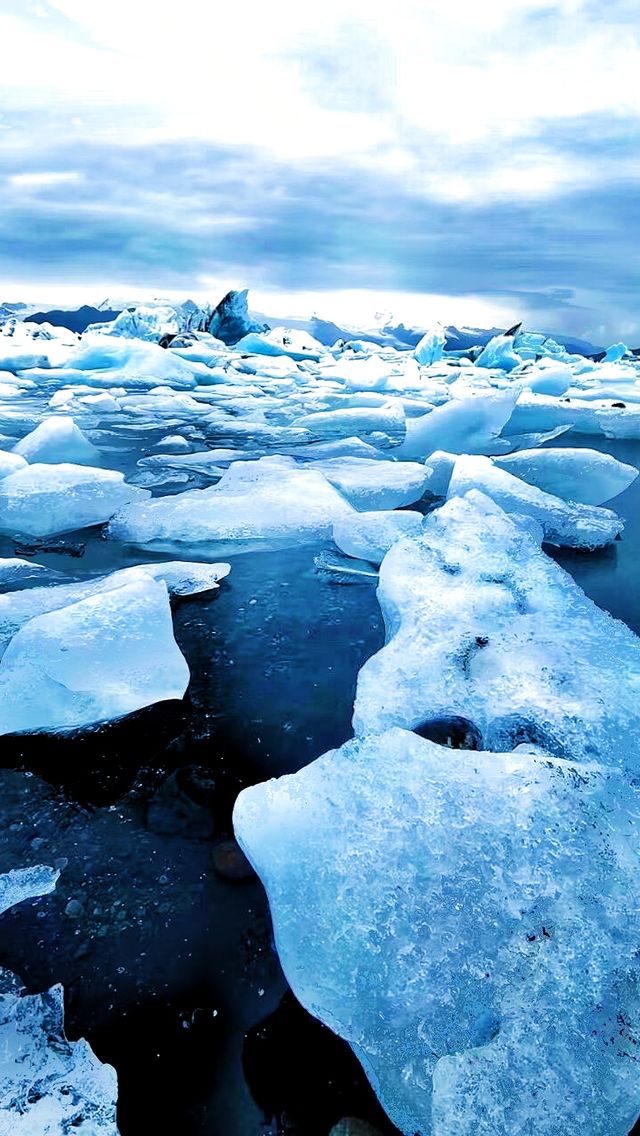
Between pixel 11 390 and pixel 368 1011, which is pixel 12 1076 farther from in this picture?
pixel 11 390

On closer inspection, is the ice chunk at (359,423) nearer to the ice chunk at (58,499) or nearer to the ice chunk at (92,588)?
the ice chunk at (58,499)

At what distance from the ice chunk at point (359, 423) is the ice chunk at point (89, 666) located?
213 inches

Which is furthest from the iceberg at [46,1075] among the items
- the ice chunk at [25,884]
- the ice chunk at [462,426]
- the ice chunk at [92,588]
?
the ice chunk at [462,426]

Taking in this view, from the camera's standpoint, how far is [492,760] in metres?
1.27

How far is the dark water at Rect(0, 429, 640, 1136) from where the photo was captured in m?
0.92

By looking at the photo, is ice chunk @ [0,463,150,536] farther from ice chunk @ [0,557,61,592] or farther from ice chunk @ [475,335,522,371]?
ice chunk @ [475,335,522,371]

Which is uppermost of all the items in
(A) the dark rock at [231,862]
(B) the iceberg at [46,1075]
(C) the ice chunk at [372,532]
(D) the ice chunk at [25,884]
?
(C) the ice chunk at [372,532]

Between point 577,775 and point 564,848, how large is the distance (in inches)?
7.3

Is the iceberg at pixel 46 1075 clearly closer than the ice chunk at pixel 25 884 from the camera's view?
Yes

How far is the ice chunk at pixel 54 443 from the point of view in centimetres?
480

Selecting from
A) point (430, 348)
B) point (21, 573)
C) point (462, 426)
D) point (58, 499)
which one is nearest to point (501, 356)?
point (430, 348)

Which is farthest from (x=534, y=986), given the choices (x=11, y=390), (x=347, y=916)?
(x=11, y=390)

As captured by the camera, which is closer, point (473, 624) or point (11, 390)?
point (473, 624)

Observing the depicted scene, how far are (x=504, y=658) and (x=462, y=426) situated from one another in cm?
402
